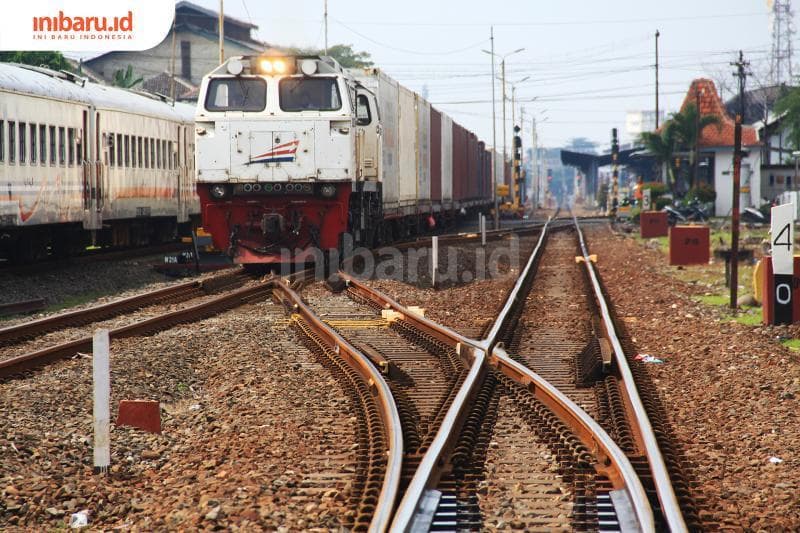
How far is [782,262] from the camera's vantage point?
12.4m

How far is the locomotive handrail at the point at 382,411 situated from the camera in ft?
16.7

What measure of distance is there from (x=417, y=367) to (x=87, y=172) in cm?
1203

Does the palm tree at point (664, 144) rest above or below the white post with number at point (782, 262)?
above

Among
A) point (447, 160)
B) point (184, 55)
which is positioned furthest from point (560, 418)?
point (184, 55)

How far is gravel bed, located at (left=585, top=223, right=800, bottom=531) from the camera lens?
18.6 feet

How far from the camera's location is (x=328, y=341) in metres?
10.6

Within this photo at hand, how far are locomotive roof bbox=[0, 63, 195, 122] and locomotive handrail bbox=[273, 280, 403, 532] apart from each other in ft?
22.2

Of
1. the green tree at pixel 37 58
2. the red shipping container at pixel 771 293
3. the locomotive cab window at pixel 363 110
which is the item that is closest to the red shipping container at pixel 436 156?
the locomotive cab window at pixel 363 110

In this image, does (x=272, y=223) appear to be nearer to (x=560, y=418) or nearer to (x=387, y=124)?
(x=387, y=124)

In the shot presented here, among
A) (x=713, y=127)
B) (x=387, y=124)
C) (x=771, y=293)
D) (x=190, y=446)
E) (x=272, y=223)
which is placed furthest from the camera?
(x=713, y=127)

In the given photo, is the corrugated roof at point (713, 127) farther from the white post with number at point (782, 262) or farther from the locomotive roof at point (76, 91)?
the white post with number at point (782, 262)

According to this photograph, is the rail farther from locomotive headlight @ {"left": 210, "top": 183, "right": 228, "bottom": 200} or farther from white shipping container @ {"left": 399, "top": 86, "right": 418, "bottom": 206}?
white shipping container @ {"left": 399, "top": 86, "right": 418, "bottom": 206}

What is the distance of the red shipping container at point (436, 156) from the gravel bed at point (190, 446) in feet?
67.5

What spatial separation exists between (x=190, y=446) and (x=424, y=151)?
2190 centimetres
